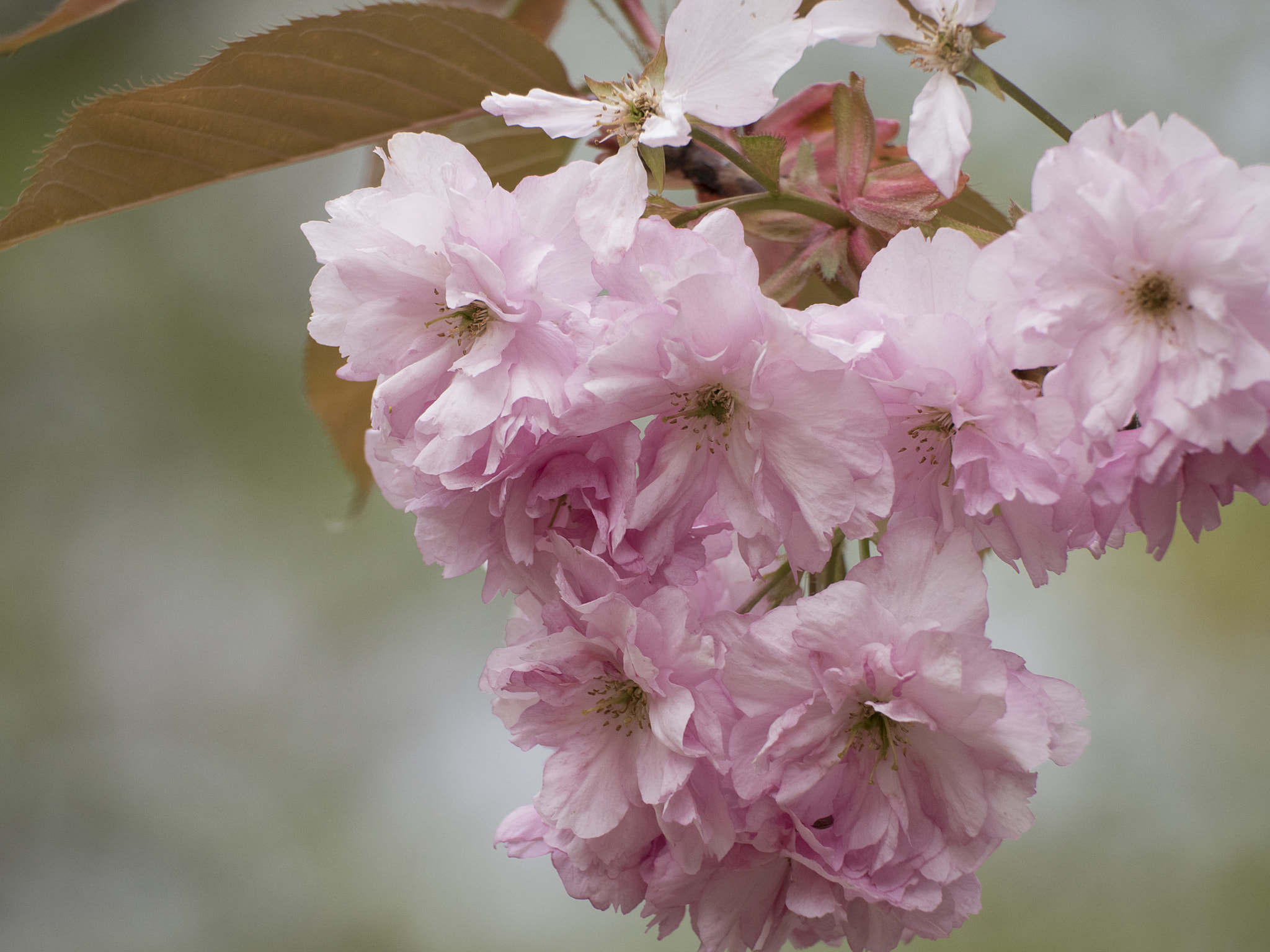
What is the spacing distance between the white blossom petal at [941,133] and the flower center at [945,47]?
2cm

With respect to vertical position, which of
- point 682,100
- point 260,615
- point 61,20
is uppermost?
point 61,20

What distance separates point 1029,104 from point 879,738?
287 mm

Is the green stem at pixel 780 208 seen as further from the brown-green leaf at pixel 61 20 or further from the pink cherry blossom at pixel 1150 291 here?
the brown-green leaf at pixel 61 20

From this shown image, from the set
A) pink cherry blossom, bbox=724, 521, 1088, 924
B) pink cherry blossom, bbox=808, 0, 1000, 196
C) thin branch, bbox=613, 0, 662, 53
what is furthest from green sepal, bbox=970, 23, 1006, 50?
thin branch, bbox=613, 0, 662, 53

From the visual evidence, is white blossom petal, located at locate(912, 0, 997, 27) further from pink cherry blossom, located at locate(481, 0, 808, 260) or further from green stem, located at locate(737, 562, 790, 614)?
green stem, located at locate(737, 562, 790, 614)

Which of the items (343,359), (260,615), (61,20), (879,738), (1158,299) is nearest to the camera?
(1158,299)

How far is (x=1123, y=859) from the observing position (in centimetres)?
210

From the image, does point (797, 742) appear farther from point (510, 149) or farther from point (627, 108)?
point (510, 149)

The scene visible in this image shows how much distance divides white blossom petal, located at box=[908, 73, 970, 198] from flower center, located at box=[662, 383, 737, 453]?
12 centimetres

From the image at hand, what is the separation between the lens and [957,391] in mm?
422

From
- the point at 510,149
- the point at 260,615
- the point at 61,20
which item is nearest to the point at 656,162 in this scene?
the point at 510,149

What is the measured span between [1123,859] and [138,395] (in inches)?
96.9

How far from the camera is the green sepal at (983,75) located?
0.48 m

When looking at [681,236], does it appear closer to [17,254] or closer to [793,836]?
[793,836]
